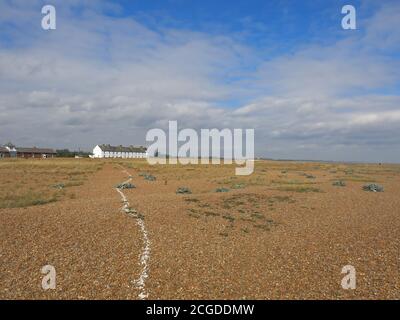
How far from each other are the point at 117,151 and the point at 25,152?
134ft

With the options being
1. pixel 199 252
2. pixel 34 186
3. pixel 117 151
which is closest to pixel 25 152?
pixel 117 151

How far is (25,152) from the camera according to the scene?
447ft

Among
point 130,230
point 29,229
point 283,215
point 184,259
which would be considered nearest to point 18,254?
point 29,229

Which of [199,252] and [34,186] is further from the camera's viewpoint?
[34,186]

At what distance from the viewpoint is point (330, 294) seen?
25.2ft

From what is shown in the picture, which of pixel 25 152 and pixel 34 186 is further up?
pixel 25 152

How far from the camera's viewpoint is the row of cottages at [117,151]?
152625 millimetres

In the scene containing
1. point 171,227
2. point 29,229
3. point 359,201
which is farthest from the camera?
point 359,201

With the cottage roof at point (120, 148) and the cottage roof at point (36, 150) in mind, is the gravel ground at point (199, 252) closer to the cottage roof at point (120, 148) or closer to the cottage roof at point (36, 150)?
the cottage roof at point (36, 150)

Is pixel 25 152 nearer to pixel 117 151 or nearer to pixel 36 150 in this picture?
pixel 36 150

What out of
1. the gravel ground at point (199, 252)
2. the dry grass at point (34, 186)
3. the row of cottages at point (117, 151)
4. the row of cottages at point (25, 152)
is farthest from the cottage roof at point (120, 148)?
the gravel ground at point (199, 252)
